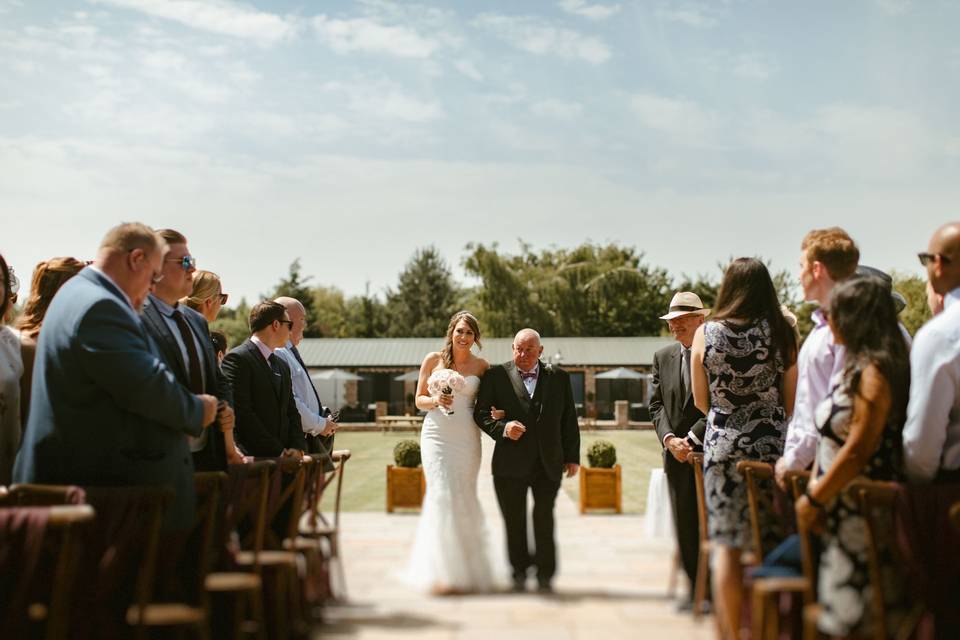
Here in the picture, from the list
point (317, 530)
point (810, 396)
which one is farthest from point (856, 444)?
point (317, 530)

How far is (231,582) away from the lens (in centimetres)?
350

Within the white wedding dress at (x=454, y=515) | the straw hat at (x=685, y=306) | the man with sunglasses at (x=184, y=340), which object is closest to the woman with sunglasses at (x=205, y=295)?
the man with sunglasses at (x=184, y=340)

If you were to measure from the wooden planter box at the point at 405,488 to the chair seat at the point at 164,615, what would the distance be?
6.49ft

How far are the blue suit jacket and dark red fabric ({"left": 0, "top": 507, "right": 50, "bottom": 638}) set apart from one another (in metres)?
0.35

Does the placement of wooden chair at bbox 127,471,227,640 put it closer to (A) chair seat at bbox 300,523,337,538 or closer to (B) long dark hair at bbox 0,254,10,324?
(A) chair seat at bbox 300,523,337,538

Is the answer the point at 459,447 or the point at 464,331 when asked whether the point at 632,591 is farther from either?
the point at 464,331

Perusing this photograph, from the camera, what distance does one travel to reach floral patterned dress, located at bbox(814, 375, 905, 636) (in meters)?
3.16

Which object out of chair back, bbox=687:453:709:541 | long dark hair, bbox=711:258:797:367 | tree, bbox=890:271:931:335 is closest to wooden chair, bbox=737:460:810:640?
chair back, bbox=687:453:709:541

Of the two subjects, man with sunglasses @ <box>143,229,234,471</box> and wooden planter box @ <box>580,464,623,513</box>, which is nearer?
man with sunglasses @ <box>143,229,234,471</box>

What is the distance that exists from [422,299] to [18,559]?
250 ft

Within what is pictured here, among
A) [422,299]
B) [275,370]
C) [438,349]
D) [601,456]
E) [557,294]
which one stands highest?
[422,299]

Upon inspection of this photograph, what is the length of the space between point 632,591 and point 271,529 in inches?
65.5

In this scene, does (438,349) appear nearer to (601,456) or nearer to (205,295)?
(601,456)

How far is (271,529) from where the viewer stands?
4.08 m
